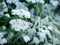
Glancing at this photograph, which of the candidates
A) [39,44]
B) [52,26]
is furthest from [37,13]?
[39,44]

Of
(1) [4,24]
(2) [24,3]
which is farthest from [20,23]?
(2) [24,3]

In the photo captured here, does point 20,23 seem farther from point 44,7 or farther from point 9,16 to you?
point 44,7

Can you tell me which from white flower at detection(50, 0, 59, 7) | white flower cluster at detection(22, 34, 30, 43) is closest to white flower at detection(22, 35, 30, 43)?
white flower cluster at detection(22, 34, 30, 43)

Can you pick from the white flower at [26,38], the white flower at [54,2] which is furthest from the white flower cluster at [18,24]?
the white flower at [54,2]

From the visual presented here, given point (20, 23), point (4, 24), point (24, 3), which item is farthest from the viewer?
point (24, 3)

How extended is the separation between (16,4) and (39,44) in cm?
38

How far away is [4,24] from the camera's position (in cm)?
153

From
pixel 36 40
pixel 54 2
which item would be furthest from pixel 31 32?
pixel 54 2

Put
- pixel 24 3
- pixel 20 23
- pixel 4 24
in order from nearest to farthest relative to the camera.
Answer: pixel 20 23 < pixel 4 24 < pixel 24 3

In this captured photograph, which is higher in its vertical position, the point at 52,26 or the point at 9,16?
the point at 9,16

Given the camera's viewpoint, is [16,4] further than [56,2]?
No

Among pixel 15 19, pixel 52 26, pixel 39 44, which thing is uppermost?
pixel 15 19

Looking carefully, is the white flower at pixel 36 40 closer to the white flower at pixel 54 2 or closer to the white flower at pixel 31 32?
the white flower at pixel 31 32

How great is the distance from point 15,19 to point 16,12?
2.1 inches
